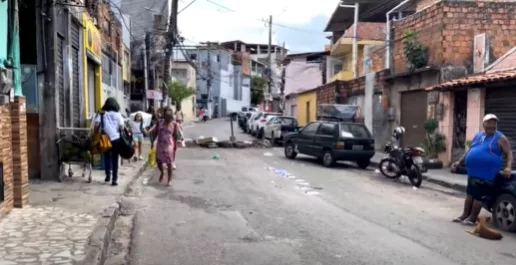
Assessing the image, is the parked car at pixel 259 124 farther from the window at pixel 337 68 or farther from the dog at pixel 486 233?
the dog at pixel 486 233

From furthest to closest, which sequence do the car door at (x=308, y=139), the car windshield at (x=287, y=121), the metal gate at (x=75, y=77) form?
the car windshield at (x=287, y=121) → the car door at (x=308, y=139) → the metal gate at (x=75, y=77)

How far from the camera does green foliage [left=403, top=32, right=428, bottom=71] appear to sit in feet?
58.1

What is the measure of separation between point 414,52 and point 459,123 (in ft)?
11.1

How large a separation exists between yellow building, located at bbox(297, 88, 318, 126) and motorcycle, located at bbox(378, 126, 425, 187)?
64.1 feet

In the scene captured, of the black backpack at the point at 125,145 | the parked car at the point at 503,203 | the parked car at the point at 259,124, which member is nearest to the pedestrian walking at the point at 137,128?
the black backpack at the point at 125,145

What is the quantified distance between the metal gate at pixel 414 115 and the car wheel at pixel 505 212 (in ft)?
34.8

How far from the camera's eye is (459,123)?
15.8 meters

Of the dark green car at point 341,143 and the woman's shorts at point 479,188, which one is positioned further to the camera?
the dark green car at point 341,143

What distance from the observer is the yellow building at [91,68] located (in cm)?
1315

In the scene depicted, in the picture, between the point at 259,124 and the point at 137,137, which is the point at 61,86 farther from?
the point at 259,124

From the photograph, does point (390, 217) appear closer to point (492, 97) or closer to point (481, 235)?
point (481, 235)

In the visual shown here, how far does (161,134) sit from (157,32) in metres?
20.0

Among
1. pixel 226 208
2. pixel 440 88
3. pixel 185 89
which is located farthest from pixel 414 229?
pixel 185 89

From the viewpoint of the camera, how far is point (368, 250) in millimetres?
6082
